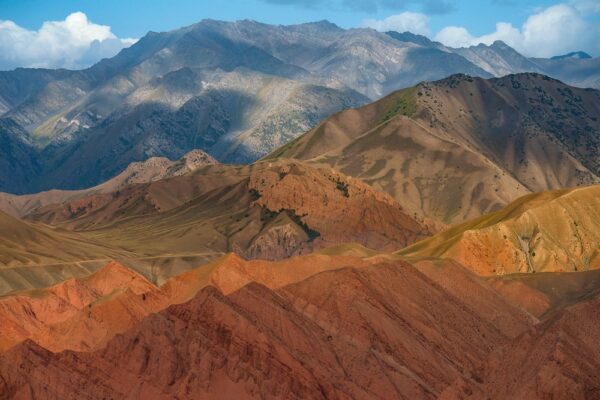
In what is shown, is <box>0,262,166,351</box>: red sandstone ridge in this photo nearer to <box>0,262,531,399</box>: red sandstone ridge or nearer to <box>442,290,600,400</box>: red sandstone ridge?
<box>0,262,531,399</box>: red sandstone ridge

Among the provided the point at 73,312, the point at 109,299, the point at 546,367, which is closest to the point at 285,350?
the point at 109,299

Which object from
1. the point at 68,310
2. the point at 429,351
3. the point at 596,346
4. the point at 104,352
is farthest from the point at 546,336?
the point at 68,310

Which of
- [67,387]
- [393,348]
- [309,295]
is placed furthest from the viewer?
[309,295]

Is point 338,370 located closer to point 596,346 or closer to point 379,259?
point 596,346

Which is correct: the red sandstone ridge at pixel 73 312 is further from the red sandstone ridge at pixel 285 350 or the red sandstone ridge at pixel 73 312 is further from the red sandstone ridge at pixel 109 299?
the red sandstone ridge at pixel 285 350

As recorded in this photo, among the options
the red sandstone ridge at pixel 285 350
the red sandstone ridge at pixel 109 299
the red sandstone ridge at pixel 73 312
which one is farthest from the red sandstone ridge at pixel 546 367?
the red sandstone ridge at pixel 73 312

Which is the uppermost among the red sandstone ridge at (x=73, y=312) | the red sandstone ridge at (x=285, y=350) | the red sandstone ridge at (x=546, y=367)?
the red sandstone ridge at (x=546, y=367)

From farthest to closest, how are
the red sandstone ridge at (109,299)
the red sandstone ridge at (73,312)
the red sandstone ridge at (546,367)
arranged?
the red sandstone ridge at (109,299) → the red sandstone ridge at (73,312) → the red sandstone ridge at (546,367)

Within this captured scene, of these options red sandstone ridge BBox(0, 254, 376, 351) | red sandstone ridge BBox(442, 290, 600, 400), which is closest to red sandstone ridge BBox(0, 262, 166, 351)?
red sandstone ridge BBox(0, 254, 376, 351)

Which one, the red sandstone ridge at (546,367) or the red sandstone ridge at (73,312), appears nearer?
the red sandstone ridge at (546,367)
